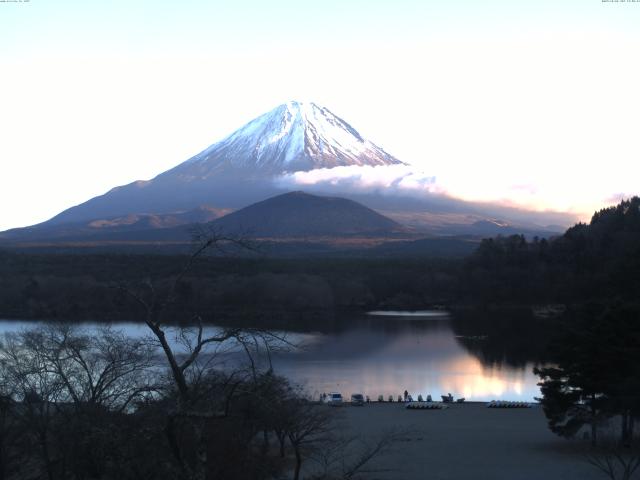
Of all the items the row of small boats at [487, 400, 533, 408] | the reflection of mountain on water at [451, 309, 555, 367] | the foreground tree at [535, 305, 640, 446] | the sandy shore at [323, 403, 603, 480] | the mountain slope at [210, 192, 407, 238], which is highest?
the mountain slope at [210, 192, 407, 238]

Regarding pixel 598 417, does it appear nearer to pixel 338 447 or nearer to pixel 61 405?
pixel 338 447

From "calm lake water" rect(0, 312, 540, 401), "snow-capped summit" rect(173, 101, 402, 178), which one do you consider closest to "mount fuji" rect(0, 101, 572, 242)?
"snow-capped summit" rect(173, 101, 402, 178)

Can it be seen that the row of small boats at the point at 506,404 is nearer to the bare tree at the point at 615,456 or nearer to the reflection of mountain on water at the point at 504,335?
the reflection of mountain on water at the point at 504,335

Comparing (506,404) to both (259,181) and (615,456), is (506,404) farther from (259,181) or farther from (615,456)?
(259,181)

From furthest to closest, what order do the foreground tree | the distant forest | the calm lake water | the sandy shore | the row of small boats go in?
the distant forest < the calm lake water < the row of small boats < the foreground tree < the sandy shore

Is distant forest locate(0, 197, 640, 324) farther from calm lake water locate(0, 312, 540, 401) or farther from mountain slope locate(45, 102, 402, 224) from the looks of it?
mountain slope locate(45, 102, 402, 224)
